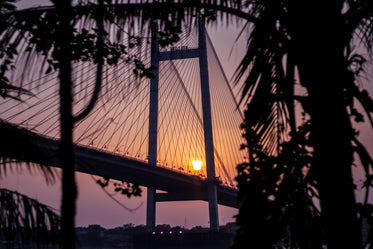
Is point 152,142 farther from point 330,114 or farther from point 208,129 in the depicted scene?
point 330,114

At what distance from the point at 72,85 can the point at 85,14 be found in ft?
2.64

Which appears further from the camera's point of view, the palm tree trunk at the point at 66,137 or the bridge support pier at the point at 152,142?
the bridge support pier at the point at 152,142

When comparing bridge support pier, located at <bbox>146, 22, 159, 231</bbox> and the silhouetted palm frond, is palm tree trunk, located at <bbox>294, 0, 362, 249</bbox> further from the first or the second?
bridge support pier, located at <bbox>146, 22, 159, 231</bbox>

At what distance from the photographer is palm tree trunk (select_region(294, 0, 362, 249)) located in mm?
2469

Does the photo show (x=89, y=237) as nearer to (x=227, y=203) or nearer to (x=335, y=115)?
(x=227, y=203)

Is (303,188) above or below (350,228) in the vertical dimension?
above

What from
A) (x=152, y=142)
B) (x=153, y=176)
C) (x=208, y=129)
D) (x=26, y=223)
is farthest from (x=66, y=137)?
(x=208, y=129)

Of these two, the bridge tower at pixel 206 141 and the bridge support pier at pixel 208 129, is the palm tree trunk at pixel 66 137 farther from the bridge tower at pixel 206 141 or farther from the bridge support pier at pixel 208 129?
the bridge support pier at pixel 208 129

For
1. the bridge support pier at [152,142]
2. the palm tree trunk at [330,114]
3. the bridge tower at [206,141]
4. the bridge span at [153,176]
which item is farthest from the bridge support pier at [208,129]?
the palm tree trunk at [330,114]

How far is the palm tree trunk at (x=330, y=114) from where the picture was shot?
247 cm

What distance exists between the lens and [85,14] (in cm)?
289

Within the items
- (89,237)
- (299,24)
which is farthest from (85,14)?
(89,237)

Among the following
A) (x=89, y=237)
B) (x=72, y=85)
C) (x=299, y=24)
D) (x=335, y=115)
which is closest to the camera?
(x=72, y=85)

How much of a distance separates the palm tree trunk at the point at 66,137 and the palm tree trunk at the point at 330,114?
1.64 meters
